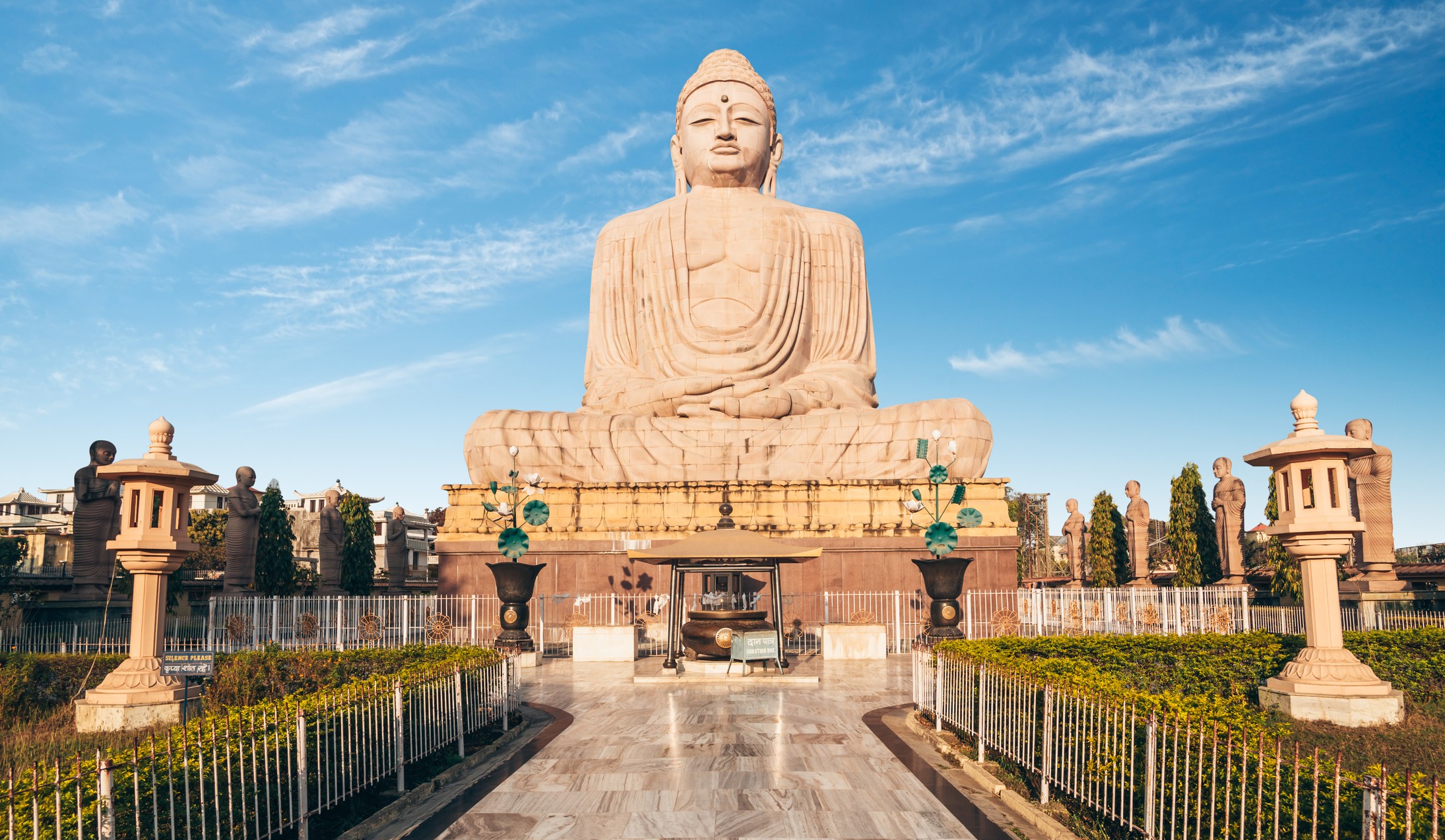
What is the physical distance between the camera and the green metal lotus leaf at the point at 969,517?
17594 millimetres

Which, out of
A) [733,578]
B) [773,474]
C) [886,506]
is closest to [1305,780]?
[733,578]

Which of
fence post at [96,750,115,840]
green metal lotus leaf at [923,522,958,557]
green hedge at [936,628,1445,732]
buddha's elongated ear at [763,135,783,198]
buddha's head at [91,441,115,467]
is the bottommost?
green hedge at [936,628,1445,732]

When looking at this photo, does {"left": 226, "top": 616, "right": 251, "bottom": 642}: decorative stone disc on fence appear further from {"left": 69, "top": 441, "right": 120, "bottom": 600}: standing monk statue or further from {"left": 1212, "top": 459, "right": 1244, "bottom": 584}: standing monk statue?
{"left": 1212, "top": 459, "right": 1244, "bottom": 584}: standing monk statue

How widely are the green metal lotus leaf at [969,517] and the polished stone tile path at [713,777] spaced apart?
23.2 feet

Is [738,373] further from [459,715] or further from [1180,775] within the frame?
[1180,775]

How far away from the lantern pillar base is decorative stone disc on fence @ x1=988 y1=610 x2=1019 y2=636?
726 cm

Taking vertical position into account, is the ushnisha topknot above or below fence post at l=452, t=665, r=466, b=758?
above

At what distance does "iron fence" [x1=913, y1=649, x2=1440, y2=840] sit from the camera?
3983 mm

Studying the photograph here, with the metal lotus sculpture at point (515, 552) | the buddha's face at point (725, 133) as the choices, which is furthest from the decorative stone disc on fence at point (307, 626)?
the buddha's face at point (725, 133)

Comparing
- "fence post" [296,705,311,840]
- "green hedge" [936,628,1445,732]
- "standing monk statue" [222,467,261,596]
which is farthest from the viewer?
"standing monk statue" [222,467,261,596]

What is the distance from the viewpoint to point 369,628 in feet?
54.5

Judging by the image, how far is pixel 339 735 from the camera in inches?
236

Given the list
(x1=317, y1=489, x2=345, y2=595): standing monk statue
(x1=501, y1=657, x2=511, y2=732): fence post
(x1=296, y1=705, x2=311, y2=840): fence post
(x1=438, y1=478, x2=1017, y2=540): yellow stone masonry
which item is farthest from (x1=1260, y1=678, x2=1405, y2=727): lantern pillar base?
(x1=317, y1=489, x2=345, y2=595): standing monk statue

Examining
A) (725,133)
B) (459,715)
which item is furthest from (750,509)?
(459,715)
